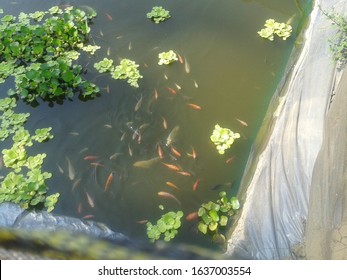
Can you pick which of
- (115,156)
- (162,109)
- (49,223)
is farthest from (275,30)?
(49,223)

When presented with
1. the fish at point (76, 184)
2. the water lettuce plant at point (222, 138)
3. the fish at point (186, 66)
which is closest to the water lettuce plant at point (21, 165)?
the fish at point (76, 184)

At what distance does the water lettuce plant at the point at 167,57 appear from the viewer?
5191mm

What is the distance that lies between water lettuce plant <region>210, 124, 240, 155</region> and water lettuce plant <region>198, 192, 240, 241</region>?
0.60m

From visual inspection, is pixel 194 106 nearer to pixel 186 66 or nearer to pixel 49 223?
Result: pixel 186 66

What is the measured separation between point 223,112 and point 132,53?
1621 mm

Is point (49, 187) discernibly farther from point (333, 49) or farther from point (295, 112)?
point (333, 49)

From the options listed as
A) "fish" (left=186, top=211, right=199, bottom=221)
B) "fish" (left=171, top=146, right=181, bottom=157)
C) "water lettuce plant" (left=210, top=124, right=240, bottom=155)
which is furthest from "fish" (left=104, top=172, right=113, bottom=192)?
"water lettuce plant" (left=210, top=124, right=240, bottom=155)

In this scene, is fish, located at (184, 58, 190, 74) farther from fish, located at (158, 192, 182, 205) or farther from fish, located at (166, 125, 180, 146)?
fish, located at (158, 192, 182, 205)

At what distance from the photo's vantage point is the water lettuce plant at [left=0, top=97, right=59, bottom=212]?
3.95 meters

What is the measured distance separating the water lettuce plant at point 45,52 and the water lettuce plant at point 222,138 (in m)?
1.62

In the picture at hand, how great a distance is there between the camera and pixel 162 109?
15.5 ft

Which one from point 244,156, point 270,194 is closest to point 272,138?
point 244,156

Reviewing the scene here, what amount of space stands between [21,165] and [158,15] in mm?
2963

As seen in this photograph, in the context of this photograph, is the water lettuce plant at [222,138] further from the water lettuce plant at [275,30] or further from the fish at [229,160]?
the water lettuce plant at [275,30]
